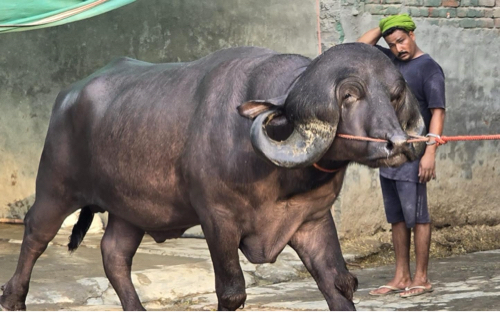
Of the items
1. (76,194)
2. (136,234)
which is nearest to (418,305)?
(136,234)

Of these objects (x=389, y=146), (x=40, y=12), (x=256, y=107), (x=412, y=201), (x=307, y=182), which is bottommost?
(x=412, y=201)

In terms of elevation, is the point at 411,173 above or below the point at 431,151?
below

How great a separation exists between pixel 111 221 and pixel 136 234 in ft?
0.64

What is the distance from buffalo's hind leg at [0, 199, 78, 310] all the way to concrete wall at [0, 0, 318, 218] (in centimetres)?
293

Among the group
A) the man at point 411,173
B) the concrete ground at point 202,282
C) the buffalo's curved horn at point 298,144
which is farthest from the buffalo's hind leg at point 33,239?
the man at point 411,173

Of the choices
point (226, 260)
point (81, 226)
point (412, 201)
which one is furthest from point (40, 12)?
point (412, 201)

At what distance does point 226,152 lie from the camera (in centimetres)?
495

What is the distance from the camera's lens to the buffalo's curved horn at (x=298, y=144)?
14.8 ft

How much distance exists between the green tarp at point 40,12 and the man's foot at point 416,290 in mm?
2761

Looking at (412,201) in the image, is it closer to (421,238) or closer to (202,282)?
(421,238)

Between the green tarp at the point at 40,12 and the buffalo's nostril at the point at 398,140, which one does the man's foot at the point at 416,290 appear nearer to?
the green tarp at the point at 40,12

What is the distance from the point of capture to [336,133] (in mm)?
4559

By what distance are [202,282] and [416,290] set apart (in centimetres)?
149

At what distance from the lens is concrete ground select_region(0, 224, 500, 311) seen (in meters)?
6.77
